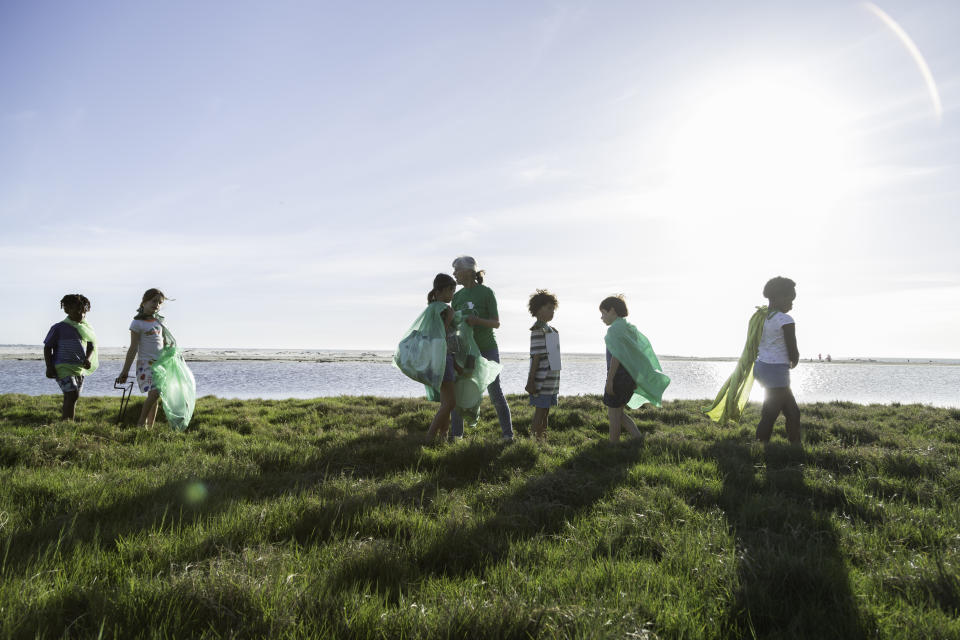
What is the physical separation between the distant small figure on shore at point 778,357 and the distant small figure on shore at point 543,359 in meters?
2.89

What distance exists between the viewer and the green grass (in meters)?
2.13

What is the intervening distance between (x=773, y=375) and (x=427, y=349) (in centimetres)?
478

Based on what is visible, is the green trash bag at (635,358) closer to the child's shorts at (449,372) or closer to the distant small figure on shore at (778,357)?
the distant small figure on shore at (778,357)

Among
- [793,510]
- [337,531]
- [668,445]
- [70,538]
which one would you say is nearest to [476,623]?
[337,531]

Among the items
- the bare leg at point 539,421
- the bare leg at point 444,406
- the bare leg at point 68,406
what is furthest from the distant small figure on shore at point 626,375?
the bare leg at point 68,406

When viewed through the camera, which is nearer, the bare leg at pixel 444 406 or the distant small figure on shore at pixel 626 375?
the bare leg at pixel 444 406

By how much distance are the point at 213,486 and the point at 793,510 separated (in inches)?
189

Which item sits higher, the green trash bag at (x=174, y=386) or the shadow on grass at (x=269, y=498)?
the green trash bag at (x=174, y=386)

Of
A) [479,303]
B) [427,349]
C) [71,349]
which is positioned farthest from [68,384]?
[479,303]

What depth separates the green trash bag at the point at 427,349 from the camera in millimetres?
6141

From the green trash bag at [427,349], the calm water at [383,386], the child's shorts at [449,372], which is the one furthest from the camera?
the calm water at [383,386]

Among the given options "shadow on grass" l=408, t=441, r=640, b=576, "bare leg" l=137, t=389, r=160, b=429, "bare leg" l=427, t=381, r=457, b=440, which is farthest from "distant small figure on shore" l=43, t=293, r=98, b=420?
"shadow on grass" l=408, t=441, r=640, b=576

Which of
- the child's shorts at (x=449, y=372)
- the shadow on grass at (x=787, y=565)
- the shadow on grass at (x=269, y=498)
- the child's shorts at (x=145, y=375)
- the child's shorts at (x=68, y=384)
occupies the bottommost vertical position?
the shadow on grass at (x=269, y=498)

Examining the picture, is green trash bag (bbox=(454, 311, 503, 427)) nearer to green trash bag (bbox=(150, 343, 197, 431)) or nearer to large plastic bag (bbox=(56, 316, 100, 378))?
green trash bag (bbox=(150, 343, 197, 431))
